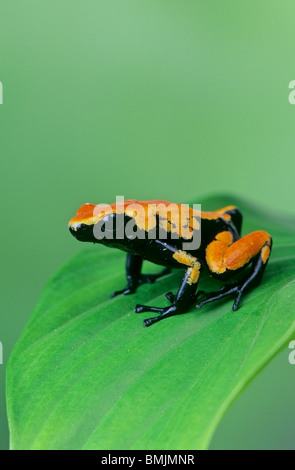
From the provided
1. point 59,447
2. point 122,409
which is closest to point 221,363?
point 122,409

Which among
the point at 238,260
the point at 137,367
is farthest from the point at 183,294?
the point at 137,367

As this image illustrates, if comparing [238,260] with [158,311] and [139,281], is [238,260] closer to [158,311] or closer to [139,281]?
[158,311]

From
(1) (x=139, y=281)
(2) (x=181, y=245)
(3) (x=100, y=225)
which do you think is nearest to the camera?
(3) (x=100, y=225)

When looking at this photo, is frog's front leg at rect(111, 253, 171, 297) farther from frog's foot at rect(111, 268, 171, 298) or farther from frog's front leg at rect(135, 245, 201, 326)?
frog's front leg at rect(135, 245, 201, 326)

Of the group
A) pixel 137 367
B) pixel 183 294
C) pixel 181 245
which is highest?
pixel 181 245

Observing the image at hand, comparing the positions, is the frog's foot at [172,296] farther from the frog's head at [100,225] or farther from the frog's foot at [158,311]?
the frog's head at [100,225]

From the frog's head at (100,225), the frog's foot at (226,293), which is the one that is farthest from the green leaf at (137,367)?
the frog's head at (100,225)

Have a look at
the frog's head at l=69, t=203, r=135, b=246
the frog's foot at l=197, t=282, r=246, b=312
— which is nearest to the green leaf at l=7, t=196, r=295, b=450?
the frog's foot at l=197, t=282, r=246, b=312
